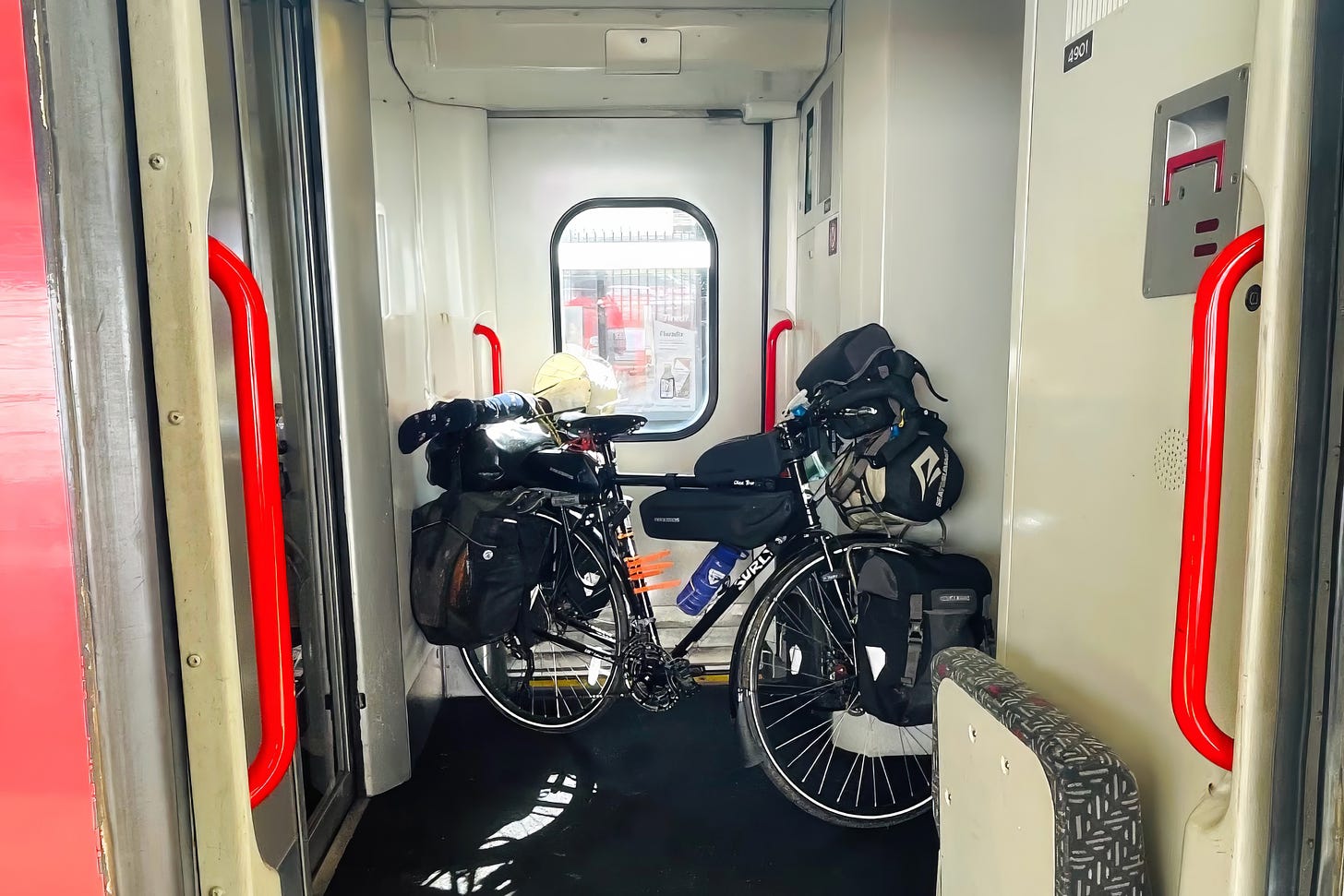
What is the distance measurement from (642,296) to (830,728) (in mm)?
1979

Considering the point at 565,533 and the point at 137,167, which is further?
the point at 565,533

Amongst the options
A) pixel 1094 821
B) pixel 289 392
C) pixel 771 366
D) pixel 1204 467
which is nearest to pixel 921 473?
pixel 771 366

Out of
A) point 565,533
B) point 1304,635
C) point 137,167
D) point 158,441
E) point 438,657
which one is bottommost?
point 438,657

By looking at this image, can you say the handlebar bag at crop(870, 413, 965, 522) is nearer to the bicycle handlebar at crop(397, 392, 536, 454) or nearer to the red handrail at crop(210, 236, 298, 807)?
the bicycle handlebar at crop(397, 392, 536, 454)

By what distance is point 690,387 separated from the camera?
383 cm

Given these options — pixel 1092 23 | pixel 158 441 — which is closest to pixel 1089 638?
pixel 1092 23

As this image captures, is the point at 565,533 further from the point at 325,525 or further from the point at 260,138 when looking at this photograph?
the point at 260,138

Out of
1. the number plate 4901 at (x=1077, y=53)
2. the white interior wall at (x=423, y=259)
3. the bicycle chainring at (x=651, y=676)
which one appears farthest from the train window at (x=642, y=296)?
the number plate 4901 at (x=1077, y=53)

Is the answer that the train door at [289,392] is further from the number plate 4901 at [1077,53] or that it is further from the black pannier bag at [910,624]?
the number plate 4901 at [1077,53]

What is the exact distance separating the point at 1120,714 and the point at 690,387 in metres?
2.66

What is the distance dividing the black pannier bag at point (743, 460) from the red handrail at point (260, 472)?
1837mm

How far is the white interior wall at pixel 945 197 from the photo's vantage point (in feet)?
8.39

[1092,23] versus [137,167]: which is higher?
[1092,23]

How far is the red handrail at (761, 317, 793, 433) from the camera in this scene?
3619mm
